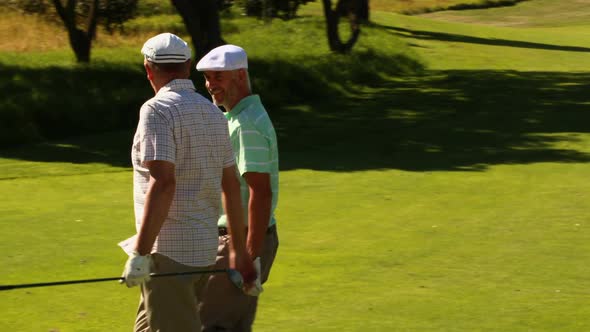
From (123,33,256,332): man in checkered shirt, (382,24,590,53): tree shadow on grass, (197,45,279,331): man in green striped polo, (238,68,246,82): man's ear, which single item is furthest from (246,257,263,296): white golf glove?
(382,24,590,53): tree shadow on grass

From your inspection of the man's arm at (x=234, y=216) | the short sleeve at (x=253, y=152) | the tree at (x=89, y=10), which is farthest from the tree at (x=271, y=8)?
the man's arm at (x=234, y=216)

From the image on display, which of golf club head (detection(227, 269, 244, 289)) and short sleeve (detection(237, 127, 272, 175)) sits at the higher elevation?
short sleeve (detection(237, 127, 272, 175))

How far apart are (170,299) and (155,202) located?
19.1 inches

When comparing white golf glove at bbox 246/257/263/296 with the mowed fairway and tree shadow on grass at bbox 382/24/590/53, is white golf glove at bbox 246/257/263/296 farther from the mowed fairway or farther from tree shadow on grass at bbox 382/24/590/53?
tree shadow on grass at bbox 382/24/590/53

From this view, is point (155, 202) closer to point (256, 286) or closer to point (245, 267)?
point (245, 267)

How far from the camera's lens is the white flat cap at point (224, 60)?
222 inches

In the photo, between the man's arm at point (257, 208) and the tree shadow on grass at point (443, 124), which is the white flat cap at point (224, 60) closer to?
the man's arm at point (257, 208)

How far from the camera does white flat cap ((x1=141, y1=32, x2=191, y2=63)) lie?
5089 millimetres

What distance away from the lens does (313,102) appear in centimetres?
2278

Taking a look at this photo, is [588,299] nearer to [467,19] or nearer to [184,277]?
[184,277]

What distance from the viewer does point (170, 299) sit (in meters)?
5.13

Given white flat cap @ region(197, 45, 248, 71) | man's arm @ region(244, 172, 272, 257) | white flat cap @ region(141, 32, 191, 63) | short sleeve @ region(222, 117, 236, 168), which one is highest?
white flat cap @ region(141, 32, 191, 63)

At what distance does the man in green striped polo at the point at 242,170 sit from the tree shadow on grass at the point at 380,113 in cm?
942

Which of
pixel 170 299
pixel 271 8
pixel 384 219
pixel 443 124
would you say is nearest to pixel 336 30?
pixel 443 124
